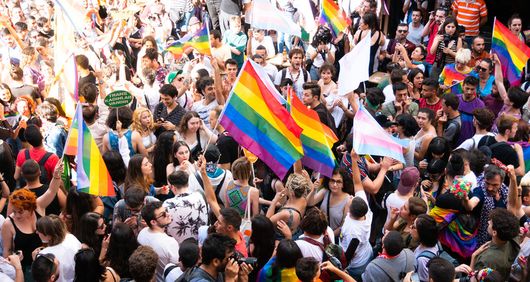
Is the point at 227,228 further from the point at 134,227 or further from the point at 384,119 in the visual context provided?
the point at 384,119

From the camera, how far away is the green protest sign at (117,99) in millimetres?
8977

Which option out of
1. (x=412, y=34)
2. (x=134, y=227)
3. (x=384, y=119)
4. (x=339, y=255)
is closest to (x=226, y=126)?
(x=134, y=227)

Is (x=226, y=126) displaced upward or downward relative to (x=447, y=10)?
upward

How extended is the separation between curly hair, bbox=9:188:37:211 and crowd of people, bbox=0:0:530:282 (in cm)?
2

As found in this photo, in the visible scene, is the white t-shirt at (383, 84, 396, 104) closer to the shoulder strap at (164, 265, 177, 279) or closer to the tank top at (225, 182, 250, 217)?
the tank top at (225, 182, 250, 217)

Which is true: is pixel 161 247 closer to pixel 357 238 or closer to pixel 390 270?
pixel 357 238

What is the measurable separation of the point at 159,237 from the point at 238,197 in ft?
4.05

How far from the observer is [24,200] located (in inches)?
Result: 276

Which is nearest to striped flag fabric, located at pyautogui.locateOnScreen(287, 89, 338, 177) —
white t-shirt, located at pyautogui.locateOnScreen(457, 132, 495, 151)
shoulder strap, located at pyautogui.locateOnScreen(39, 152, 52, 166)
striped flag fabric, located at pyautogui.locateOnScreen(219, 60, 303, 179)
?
striped flag fabric, located at pyautogui.locateOnScreen(219, 60, 303, 179)

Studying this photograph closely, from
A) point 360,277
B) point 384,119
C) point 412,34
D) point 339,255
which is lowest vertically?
point 412,34

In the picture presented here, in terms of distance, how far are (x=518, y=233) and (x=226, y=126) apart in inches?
108

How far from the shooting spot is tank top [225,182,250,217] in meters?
7.62

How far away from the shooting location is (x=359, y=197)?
731 cm

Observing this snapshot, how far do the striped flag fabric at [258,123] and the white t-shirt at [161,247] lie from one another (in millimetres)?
1339
